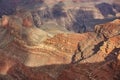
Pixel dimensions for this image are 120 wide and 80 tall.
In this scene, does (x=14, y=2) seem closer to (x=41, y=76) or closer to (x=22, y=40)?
(x=22, y=40)

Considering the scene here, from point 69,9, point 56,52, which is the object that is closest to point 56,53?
point 56,52

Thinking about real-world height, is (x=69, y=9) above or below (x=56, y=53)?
below

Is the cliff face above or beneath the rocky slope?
beneath

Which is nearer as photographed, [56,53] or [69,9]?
[56,53]

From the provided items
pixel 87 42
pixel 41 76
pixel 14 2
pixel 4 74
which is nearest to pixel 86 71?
pixel 41 76

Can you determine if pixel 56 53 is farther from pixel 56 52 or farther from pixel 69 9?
pixel 69 9

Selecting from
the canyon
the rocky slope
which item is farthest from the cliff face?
the rocky slope

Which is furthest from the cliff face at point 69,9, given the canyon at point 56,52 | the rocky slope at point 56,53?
the rocky slope at point 56,53

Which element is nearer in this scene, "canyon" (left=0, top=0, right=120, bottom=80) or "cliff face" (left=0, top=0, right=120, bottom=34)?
"canyon" (left=0, top=0, right=120, bottom=80)

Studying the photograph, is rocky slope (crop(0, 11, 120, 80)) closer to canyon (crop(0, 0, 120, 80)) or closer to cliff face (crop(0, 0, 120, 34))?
canyon (crop(0, 0, 120, 80))
